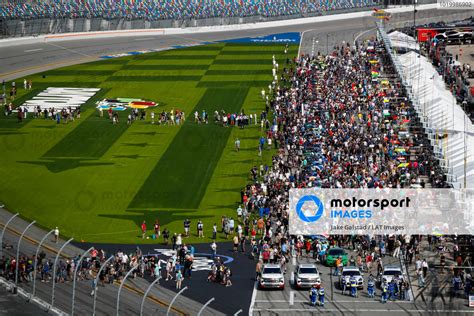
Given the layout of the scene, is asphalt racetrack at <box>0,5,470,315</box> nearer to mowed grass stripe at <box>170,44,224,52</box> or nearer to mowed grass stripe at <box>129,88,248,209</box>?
mowed grass stripe at <box>170,44,224,52</box>

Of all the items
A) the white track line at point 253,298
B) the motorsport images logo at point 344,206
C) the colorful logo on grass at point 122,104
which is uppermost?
the colorful logo on grass at point 122,104

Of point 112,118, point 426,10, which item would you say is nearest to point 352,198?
point 112,118

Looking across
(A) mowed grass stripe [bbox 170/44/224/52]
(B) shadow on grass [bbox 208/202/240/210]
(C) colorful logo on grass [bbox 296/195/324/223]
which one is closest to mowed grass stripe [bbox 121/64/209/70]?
(A) mowed grass stripe [bbox 170/44/224/52]

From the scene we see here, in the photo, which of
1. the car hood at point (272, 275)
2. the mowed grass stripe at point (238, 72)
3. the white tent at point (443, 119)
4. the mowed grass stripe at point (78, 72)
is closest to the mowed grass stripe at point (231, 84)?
the mowed grass stripe at point (238, 72)

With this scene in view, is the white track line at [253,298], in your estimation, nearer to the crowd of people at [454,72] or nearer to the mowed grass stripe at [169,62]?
the crowd of people at [454,72]

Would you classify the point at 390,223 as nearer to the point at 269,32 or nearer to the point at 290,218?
the point at 290,218

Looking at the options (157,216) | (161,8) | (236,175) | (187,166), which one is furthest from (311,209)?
(161,8)
